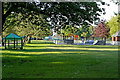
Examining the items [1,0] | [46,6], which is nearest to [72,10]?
[46,6]

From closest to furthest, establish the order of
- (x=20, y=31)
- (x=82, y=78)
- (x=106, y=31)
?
(x=82, y=78) → (x=20, y=31) → (x=106, y=31)

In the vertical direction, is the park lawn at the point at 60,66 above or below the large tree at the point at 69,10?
below

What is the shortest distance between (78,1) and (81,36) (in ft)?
332

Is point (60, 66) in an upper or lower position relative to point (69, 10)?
lower

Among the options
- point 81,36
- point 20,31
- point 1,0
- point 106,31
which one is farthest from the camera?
point 81,36

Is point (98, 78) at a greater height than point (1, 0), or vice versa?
point (1, 0)

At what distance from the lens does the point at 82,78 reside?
926 cm

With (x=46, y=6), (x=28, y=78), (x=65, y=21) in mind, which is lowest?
(x=28, y=78)

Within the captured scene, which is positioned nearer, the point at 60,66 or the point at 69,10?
the point at 60,66

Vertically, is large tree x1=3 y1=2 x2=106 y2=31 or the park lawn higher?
large tree x1=3 y1=2 x2=106 y2=31

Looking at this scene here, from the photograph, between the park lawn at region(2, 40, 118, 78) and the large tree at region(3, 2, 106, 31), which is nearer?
the park lawn at region(2, 40, 118, 78)

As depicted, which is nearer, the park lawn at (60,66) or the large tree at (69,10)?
the park lawn at (60,66)

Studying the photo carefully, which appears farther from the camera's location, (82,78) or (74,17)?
(74,17)

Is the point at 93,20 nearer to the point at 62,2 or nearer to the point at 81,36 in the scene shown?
the point at 62,2
